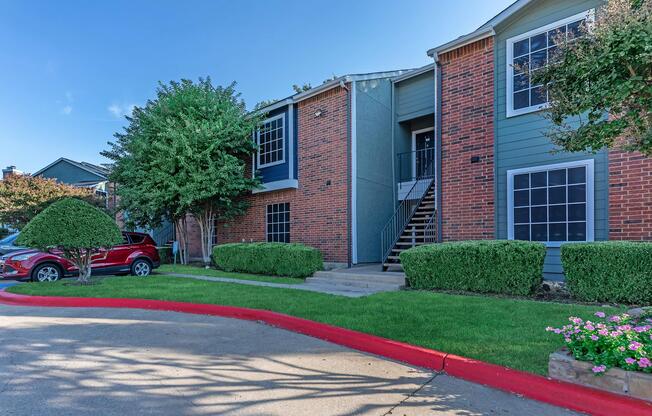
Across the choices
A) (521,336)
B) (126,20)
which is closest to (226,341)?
(521,336)

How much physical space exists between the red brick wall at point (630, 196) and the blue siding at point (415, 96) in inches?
233

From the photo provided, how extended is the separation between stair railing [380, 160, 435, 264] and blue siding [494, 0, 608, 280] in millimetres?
3160

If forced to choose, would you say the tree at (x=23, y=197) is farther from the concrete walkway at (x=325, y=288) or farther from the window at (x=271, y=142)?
the concrete walkway at (x=325, y=288)

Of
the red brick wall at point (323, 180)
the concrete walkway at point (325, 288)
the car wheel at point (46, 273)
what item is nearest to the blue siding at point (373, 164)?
the red brick wall at point (323, 180)

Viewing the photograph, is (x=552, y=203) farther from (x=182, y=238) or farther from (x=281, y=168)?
(x=182, y=238)

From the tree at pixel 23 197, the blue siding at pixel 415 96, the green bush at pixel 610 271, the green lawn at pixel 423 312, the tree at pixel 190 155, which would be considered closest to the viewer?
the green lawn at pixel 423 312

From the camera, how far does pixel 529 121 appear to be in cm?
870

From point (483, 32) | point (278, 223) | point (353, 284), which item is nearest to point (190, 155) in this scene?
point (278, 223)

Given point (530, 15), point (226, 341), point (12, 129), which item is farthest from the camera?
point (12, 129)

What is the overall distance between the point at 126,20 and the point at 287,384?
49.9 ft

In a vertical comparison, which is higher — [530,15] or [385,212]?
[530,15]

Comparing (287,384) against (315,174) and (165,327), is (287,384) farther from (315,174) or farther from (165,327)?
(315,174)

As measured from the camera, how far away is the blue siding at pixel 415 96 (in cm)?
1253

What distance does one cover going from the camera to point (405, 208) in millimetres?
13078
